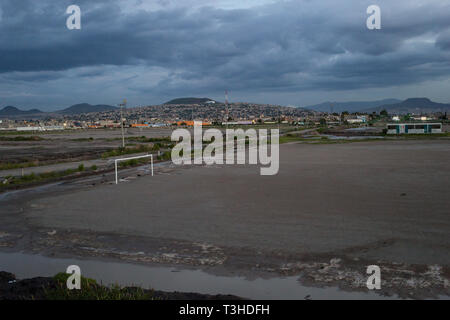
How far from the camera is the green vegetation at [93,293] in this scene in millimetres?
5926

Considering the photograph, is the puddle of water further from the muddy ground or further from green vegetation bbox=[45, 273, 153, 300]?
green vegetation bbox=[45, 273, 153, 300]

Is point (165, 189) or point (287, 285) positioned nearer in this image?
point (287, 285)

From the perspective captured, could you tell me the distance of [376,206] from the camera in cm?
1262

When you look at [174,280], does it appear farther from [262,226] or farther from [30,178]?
[30,178]

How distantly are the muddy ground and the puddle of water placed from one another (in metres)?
0.32

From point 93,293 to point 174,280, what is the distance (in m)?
1.55

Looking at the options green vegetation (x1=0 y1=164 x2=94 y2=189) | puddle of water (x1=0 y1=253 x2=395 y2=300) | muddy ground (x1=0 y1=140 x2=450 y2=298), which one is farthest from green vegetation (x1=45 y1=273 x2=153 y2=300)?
green vegetation (x1=0 y1=164 x2=94 y2=189)

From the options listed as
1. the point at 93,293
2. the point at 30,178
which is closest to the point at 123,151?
the point at 30,178

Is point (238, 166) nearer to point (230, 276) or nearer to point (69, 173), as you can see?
point (69, 173)

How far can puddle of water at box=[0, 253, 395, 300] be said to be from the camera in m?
6.46

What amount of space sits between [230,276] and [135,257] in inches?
90.4

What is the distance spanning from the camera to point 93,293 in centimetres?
607
